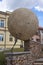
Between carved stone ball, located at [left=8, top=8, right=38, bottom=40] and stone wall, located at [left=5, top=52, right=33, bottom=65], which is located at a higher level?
carved stone ball, located at [left=8, top=8, right=38, bottom=40]

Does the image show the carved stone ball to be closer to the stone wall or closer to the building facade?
the stone wall

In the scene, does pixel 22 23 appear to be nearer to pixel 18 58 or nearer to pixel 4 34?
pixel 18 58

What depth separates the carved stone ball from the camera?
357 inches

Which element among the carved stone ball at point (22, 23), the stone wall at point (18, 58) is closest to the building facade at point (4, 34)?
the carved stone ball at point (22, 23)

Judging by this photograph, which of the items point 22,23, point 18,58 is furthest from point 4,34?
point 18,58

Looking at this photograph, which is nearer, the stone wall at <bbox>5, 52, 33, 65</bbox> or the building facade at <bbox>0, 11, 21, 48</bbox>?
the stone wall at <bbox>5, 52, 33, 65</bbox>

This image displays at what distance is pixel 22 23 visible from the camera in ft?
29.7

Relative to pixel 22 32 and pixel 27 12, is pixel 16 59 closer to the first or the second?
pixel 22 32

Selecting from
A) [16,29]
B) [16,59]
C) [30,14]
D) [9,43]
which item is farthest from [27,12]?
[9,43]

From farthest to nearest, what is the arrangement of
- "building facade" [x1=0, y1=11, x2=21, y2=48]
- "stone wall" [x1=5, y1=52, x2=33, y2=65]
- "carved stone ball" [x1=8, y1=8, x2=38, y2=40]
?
1. "building facade" [x1=0, y1=11, x2=21, y2=48]
2. "carved stone ball" [x1=8, y1=8, x2=38, y2=40]
3. "stone wall" [x1=5, y1=52, x2=33, y2=65]

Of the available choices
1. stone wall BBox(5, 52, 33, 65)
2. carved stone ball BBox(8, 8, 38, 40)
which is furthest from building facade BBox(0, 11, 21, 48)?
stone wall BBox(5, 52, 33, 65)

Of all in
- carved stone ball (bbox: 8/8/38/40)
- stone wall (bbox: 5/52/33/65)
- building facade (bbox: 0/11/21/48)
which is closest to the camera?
stone wall (bbox: 5/52/33/65)

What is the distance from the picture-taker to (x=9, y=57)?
820cm

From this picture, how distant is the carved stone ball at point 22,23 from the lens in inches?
357
